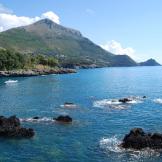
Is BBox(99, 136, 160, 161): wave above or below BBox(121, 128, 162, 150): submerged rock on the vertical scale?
below

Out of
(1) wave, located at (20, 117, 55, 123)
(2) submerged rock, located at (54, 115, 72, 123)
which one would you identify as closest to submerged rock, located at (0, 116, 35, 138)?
(1) wave, located at (20, 117, 55, 123)

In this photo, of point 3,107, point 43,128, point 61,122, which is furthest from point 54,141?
point 3,107

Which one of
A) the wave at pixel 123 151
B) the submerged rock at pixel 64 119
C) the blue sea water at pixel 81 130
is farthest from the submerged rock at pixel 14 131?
the wave at pixel 123 151

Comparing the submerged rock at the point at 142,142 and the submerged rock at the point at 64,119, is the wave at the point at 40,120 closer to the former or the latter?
the submerged rock at the point at 64,119


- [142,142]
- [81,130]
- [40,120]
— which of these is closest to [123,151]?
[142,142]

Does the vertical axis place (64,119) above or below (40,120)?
above

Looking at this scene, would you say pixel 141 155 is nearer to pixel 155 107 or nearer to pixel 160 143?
pixel 160 143

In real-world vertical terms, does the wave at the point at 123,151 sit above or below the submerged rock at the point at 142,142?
below

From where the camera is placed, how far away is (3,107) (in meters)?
116

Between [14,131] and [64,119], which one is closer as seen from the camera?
[14,131]

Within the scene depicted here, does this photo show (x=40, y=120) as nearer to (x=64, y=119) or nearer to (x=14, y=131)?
(x=64, y=119)

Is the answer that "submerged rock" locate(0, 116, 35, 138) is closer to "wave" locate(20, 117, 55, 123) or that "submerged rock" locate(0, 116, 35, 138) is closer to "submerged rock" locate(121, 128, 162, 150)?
"wave" locate(20, 117, 55, 123)

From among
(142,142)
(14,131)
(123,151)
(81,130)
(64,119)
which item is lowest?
(123,151)

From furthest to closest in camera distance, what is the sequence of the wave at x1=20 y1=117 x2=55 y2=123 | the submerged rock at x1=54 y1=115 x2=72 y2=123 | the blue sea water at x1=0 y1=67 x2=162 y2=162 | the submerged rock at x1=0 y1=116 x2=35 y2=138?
the wave at x1=20 y1=117 x2=55 y2=123
the submerged rock at x1=54 y1=115 x2=72 y2=123
the submerged rock at x1=0 y1=116 x2=35 y2=138
the blue sea water at x1=0 y1=67 x2=162 y2=162
